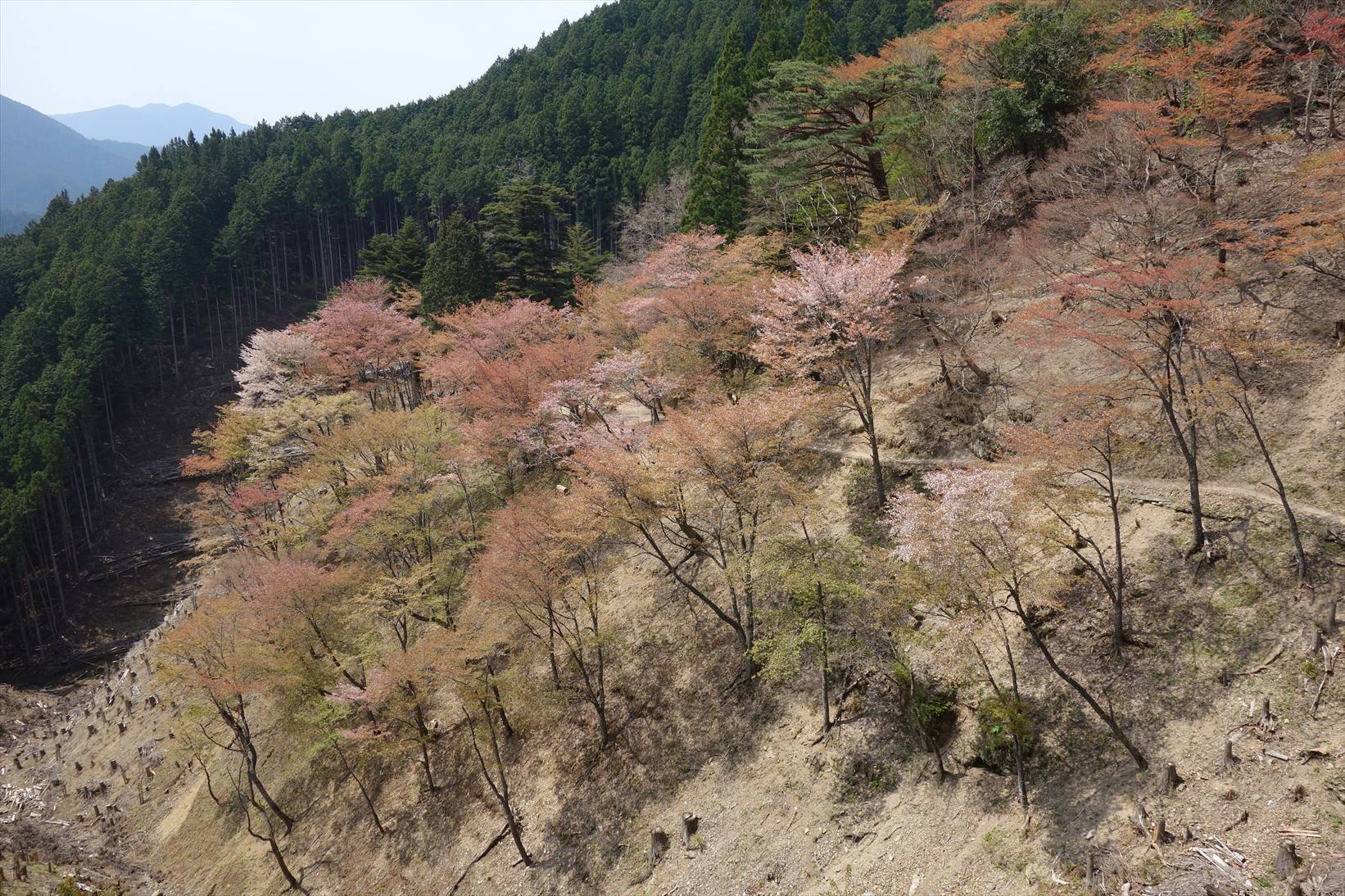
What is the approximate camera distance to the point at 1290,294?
59.4 feet

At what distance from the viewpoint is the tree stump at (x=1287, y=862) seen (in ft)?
31.1

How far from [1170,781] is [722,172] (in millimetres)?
31858

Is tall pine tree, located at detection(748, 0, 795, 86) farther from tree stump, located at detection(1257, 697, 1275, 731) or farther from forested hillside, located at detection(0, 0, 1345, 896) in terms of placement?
tree stump, located at detection(1257, 697, 1275, 731)

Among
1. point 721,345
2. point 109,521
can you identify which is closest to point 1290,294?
point 721,345

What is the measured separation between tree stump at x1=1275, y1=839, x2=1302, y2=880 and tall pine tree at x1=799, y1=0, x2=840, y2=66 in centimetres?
3674

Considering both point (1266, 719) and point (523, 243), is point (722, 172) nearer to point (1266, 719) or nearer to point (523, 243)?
point (523, 243)

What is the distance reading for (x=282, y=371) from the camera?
A: 39031mm

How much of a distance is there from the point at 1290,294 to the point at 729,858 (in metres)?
21.2

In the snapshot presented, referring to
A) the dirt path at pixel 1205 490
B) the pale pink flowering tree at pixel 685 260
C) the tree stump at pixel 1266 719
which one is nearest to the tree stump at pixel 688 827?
the tree stump at pixel 1266 719

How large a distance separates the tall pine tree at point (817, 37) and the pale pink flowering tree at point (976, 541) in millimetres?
30288

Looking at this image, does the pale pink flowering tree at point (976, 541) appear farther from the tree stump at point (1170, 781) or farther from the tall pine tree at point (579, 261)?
the tall pine tree at point (579, 261)

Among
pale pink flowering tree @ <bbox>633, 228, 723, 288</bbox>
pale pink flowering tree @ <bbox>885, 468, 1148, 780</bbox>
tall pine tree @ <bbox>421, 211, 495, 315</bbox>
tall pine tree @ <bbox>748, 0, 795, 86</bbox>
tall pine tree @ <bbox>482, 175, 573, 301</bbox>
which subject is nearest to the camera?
pale pink flowering tree @ <bbox>885, 468, 1148, 780</bbox>

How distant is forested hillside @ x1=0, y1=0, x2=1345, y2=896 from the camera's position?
44.0 ft

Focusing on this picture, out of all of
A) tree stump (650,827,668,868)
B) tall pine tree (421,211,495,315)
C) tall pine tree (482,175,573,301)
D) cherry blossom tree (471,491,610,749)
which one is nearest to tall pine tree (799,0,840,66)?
tall pine tree (482,175,573,301)
